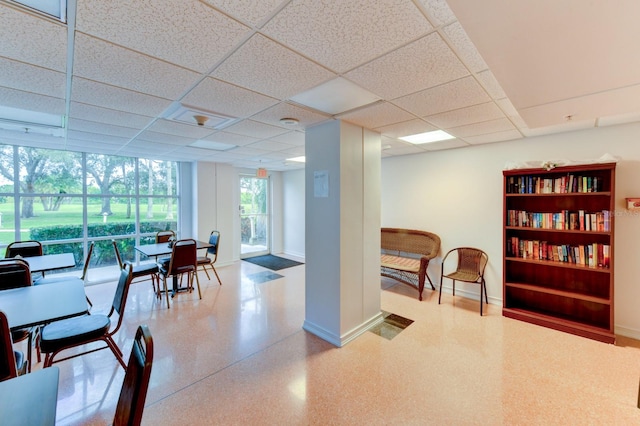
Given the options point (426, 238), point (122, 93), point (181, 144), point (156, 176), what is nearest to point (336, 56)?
point (122, 93)

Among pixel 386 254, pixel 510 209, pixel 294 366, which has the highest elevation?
pixel 510 209

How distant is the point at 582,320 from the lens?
306 centimetres

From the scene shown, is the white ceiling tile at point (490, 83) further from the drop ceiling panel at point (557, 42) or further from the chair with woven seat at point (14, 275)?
the chair with woven seat at point (14, 275)

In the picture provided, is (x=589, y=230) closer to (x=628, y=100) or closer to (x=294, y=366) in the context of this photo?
(x=628, y=100)

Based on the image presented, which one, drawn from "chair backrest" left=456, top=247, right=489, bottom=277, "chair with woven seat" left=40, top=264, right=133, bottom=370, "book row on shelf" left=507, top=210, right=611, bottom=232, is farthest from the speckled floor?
"book row on shelf" left=507, top=210, right=611, bottom=232

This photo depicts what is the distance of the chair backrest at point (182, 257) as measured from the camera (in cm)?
368

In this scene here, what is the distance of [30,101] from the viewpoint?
86.0 inches

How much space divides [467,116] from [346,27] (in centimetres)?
184

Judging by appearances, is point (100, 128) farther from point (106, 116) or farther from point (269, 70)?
point (269, 70)

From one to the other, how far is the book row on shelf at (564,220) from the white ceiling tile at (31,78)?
4.68 m

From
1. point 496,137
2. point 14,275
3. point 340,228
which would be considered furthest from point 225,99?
point 496,137

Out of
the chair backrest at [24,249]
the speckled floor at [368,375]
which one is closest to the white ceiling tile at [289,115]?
the speckled floor at [368,375]

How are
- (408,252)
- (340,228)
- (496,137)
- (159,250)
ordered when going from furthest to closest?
(408,252)
(159,250)
(496,137)
(340,228)

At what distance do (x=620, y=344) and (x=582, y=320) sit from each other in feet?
1.20
